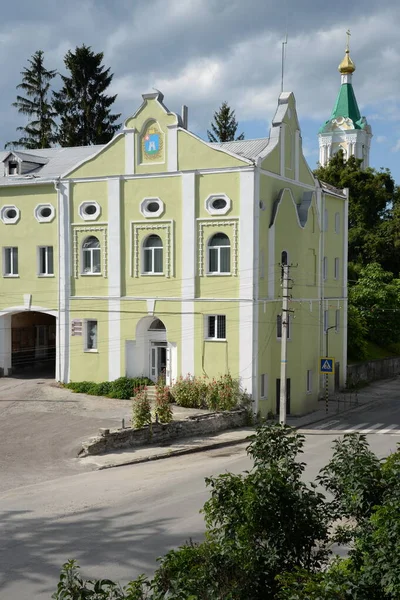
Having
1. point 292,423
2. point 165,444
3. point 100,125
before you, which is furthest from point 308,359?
point 100,125

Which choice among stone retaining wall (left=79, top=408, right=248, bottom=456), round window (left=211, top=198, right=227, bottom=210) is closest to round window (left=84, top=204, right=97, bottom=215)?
round window (left=211, top=198, right=227, bottom=210)

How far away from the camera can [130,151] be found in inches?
1313

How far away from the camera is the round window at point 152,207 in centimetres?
3309

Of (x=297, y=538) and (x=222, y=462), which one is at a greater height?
(x=297, y=538)

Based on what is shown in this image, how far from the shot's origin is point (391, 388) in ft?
145

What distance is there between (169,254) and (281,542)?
24.3 m

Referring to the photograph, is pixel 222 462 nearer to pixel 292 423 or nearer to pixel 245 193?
pixel 292 423

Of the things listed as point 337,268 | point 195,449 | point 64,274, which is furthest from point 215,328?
point 337,268

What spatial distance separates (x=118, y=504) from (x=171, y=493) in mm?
1640

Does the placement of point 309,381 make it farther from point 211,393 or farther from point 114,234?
point 114,234

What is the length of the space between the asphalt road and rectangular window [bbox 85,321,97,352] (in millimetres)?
11284

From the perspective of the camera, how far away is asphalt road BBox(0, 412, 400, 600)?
13898 mm

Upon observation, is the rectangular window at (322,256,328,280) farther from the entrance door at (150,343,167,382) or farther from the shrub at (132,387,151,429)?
the shrub at (132,387,151,429)

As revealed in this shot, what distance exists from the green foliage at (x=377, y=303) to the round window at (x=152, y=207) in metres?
20.3
